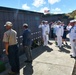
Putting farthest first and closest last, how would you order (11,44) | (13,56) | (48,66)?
(48,66) < (13,56) < (11,44)

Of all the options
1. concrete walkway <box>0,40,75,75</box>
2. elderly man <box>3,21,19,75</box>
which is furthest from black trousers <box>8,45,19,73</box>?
concrete walkway <box>0,40,75,75</box>

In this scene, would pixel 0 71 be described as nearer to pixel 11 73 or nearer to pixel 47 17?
pixel 11 73

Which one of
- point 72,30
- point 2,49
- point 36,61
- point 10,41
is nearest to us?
point 10,41

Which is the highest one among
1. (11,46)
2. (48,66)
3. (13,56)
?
(11,46)

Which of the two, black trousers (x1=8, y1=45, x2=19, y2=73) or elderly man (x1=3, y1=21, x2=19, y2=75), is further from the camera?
black trousers (x1=8, y1=45, x2=19, y2=73)

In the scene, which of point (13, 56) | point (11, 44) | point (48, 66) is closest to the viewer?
point (11, 44)

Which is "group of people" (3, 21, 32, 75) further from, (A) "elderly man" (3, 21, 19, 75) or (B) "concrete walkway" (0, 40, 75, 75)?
(B) "concrete walkway" (0, 40, 75, 75)

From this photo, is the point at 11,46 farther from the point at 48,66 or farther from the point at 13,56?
the point at 48,66

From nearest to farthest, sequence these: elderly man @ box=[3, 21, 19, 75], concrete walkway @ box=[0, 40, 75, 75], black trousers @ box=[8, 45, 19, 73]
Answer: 1. elderly man @ box=[3, 21, 19, 75]
2. black trousers @ box=[8, 45, 19, 73]
3. concrete walkway @ box=[0, 40, 75, 75]

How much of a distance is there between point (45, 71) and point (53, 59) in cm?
192

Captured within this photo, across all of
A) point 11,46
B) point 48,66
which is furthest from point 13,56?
point 48,66

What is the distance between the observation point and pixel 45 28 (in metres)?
12.1

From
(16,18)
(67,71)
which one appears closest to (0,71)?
(67,71)

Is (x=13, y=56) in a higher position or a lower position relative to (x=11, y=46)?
lower
